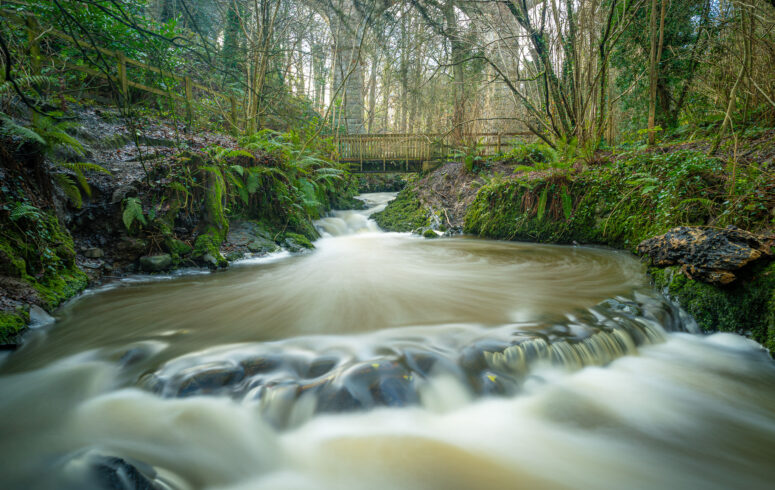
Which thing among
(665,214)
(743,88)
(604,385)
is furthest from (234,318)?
(743,88)

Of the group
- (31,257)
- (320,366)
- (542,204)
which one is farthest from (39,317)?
(542,204)

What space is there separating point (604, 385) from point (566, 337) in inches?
16.6

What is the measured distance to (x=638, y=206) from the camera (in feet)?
18.1

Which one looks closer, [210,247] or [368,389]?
[368,389]

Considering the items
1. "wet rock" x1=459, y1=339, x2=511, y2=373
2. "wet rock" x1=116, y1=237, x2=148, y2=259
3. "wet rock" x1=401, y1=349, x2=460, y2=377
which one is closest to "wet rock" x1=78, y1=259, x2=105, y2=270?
"wet rock" x1=116, y1=237, x2=148, y2=259

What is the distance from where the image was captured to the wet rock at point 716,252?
2.83 meters

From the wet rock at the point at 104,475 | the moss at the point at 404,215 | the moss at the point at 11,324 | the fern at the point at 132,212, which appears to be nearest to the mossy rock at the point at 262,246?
the fern at the point at 132,212

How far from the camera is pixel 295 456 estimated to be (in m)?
1.87

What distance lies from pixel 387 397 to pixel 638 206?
5.44 meters

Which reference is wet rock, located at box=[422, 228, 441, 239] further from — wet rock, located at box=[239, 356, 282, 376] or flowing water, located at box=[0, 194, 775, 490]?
wet rock, located at box=[239, 356, 282, 376]

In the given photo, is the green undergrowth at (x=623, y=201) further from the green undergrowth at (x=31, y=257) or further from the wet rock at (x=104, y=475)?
the green undergrowth at (x=31, y=257)

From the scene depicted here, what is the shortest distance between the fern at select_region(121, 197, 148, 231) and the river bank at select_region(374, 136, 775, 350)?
20.0 ft

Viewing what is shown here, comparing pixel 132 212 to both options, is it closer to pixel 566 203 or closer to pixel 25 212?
pixel 25 212

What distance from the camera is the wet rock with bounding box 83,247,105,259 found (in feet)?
14.4
